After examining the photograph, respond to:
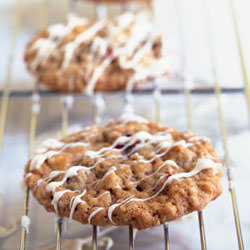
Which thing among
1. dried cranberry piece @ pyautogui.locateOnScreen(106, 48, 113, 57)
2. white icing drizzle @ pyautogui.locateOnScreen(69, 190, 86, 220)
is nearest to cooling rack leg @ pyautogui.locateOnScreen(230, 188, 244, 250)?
white icing drizzle @ pyautogui.locateOnScreen(69, 190, 86, 220)

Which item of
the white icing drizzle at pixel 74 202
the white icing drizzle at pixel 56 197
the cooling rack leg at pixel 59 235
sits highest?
the white icing drizzle at pixel 56 197

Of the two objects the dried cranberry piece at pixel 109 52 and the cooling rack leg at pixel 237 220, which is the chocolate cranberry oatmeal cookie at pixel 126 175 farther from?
the dried cranberry piece at pixel 109 52

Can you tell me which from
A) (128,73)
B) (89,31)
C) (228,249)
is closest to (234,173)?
(228,249)

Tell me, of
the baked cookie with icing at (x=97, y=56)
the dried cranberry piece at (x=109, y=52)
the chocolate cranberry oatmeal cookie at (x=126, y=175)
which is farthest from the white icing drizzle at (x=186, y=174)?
the dried cranberry piece at (x=109, y=52)

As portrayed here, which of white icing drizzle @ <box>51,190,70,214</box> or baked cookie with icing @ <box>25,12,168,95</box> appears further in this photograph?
baked cookie with icing @ <box>25,12,168,95</box>

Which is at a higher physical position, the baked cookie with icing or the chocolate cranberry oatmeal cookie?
the baked cookie with icing

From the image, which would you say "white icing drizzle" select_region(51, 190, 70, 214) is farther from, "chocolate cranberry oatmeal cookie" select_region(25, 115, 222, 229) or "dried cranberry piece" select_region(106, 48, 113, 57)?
"dried cranberry piece" select_region(106, 48, 113, 57)

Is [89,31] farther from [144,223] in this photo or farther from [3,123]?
[144,223]
